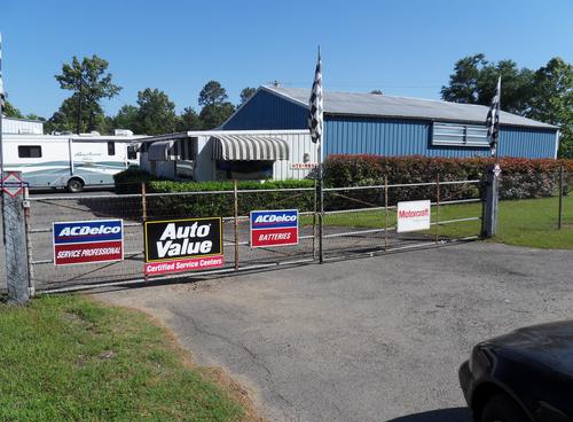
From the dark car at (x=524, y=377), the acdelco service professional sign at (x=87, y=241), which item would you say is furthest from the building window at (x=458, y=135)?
the dark car at (x=524, y=377)

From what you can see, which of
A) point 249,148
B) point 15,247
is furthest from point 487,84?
point 15,247

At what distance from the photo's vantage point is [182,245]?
8.33 m

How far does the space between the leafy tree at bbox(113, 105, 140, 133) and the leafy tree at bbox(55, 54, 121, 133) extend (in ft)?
106

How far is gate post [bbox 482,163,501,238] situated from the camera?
12.4 metres

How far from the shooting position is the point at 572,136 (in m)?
43.2

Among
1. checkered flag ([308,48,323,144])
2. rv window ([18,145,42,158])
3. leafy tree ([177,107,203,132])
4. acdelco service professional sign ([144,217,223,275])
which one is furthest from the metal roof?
leafy tree ([177,107,203,132])

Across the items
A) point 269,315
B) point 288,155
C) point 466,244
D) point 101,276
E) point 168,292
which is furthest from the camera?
point 288,155

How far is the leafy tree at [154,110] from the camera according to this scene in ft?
344

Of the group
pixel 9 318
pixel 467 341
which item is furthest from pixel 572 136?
pixel 9 318

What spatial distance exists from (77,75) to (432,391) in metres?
73.3

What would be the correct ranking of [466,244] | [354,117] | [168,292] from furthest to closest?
[354,117], [466,244], [168,292]

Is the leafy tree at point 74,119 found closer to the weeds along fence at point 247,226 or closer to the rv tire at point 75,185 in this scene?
the rv tire at point 75,185

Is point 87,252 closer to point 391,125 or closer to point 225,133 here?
point 225,133

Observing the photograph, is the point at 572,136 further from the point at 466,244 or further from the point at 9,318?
the point at 9,318
